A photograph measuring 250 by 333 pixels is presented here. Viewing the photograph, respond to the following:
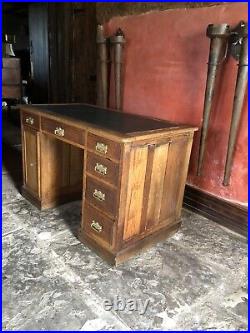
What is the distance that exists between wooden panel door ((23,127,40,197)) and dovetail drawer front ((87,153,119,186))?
68 centimetres

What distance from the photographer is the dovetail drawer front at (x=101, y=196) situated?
175 centimetres

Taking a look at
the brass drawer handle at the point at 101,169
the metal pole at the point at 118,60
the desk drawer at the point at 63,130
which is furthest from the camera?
the metal pole at the point at 118,60

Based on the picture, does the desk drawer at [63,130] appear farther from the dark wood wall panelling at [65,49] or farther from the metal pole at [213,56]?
the dark wood wall panelling at [65,49]

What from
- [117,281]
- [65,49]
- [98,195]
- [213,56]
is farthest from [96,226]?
[65,49]

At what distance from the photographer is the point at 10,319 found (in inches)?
56.6

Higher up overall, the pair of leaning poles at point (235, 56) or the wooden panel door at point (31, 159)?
the pair of leaning poles at point (235, 56)

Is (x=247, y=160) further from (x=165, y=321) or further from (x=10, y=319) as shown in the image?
(x=10, y=319)

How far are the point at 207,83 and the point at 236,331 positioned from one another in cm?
157

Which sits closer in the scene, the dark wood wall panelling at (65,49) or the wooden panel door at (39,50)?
the dark wood wall panelling at (65,49)

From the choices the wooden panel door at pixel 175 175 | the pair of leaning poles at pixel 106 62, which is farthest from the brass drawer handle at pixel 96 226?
the pair of leaning poles at pixel 106 62

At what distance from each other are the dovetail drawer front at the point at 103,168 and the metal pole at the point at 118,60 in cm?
134

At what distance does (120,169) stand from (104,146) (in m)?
0.17

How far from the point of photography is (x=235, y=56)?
206 centimetres

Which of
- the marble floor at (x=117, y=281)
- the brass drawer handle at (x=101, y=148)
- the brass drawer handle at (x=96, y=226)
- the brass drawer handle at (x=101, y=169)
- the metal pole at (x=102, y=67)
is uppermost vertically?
the metal pole at (x=102, y=67)
